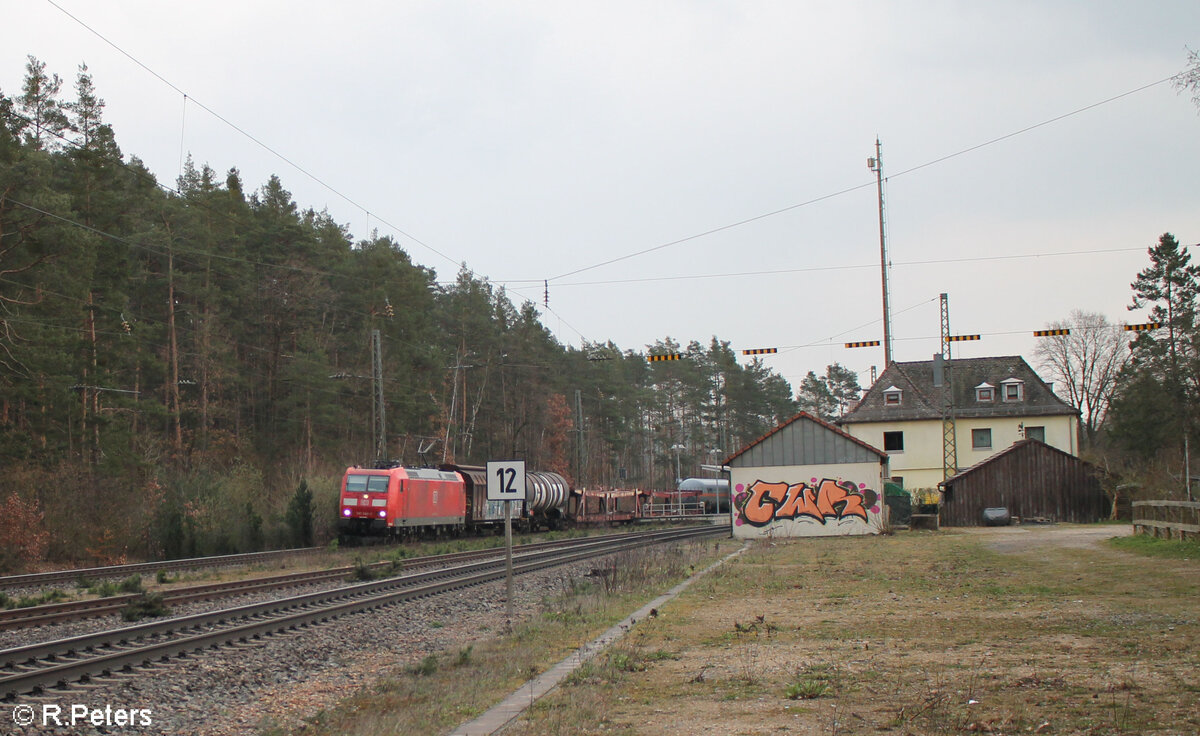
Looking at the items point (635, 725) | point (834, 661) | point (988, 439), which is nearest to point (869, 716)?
point (635, 725)

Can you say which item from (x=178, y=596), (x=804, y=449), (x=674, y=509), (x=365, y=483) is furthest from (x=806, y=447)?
(x=674, y=509)

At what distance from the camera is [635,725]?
25.2 feet

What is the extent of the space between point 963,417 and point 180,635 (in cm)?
5547

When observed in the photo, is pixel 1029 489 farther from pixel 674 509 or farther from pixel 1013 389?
pixel 674 509

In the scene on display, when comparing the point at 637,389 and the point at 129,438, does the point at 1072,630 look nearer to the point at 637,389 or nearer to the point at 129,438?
the point at 129,438

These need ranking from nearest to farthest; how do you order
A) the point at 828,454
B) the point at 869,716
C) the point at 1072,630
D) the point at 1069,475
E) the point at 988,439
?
the point at 869,716 < the point at 1072,630 < the point at 828,454 < the point at 1069,475 < the point at 988,439

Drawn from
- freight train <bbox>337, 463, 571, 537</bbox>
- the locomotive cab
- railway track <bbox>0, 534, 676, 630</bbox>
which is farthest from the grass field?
freight train <bbox>337, 463, 571, 537</bbox>

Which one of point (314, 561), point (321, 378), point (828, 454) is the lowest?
point (314, 561)

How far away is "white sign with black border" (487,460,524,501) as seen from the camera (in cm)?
1528

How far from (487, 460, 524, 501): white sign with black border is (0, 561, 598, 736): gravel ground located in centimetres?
207

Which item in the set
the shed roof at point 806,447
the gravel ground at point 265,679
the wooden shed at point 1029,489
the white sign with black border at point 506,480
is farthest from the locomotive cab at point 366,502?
the wooden shed at point 1029,489

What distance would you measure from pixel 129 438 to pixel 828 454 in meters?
27.6

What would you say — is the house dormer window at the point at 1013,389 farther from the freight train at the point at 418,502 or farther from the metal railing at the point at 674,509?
the freight train at the point at 418,502

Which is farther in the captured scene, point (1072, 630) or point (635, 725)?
point (1072, 630)
